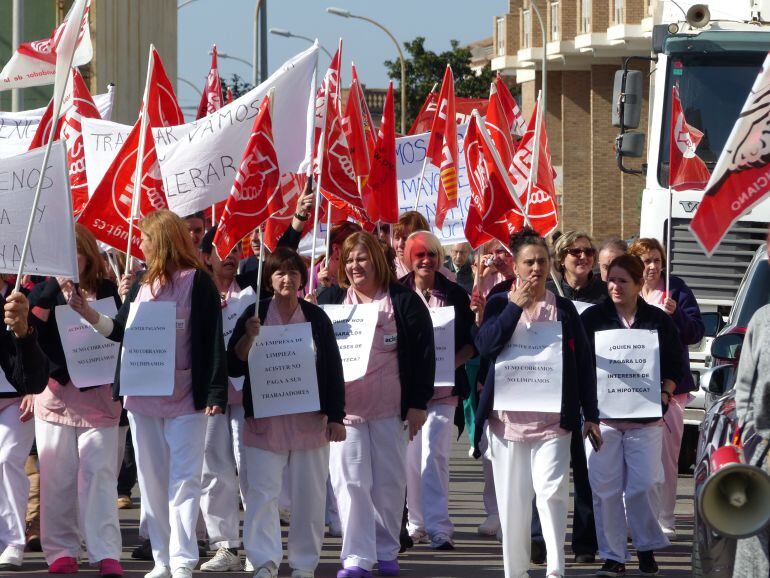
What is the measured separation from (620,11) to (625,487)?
40.0 metres

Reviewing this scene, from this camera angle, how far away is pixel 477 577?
9.16 metres

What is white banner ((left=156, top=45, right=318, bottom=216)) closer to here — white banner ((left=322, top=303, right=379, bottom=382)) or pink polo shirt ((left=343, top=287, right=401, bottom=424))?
white banner ((left=322, top=303, right=379, bottom=382))

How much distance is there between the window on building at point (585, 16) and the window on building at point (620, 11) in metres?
1.75

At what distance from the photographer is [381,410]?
9.12 meters

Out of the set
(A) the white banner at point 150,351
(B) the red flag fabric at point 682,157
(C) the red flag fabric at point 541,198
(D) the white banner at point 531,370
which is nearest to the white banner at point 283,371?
(A) the white banner at point 150,351

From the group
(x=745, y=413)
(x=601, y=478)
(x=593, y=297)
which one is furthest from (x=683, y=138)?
(x=745, y=413)

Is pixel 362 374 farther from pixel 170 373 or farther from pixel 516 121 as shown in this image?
pixel 516 121

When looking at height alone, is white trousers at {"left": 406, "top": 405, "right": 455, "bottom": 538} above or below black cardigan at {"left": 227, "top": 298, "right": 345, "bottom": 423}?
below

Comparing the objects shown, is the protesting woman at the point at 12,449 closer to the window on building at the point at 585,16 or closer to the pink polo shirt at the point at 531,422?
the pink polo shirt at the point at 531,422

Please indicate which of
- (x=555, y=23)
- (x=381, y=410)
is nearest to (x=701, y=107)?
(x=381, y=410)

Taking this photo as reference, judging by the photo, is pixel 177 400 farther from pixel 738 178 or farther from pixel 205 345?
pixel 738 178

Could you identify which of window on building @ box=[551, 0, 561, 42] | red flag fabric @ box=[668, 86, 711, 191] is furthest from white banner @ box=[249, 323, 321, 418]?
window on building @ box=[551, 0, 561, 42]

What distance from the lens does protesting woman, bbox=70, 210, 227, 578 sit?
8484mm

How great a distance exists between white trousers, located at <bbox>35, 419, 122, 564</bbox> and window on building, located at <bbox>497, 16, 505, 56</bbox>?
49.5m
